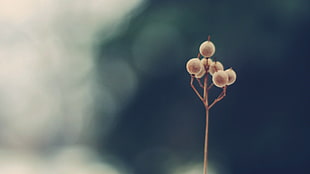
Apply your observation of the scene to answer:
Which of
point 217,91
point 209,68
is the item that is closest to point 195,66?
point 209,68

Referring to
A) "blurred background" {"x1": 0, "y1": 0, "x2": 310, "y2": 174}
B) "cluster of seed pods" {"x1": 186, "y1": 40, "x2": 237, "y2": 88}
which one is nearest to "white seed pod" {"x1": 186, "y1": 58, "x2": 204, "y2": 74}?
"cluster of seed pods" {"x1": 186, "y1": 40, "x2": 237, "y2": 88}

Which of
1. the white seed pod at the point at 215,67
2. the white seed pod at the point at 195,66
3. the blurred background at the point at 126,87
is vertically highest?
the blurred background at the point at 126,87

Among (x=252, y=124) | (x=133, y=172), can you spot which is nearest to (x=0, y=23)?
(x=133, y=172)

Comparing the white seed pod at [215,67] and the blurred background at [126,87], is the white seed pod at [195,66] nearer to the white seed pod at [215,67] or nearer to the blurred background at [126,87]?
the white seed pod at [215,67]

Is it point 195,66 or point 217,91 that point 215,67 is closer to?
point 195,66

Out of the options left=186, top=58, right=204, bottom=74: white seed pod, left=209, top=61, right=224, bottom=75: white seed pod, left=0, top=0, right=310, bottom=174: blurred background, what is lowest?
left=186, top=58, right=204, bottom=74: white seed pod

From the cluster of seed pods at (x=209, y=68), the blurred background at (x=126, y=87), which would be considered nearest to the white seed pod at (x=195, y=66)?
the cluster of seed pods at (x=209, y=68)

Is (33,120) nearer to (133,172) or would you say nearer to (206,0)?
(133,172)

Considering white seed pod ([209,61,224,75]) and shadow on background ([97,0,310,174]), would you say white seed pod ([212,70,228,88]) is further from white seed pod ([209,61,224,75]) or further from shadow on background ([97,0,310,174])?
shadow on background ([97,0,310,174])
